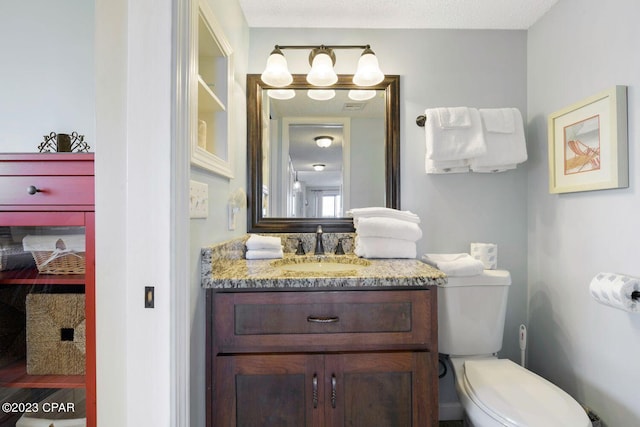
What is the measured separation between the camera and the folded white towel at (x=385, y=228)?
1454mm

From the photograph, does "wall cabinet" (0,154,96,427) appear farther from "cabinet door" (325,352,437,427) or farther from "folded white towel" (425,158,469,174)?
"folded white towel" (425,158,469,174)

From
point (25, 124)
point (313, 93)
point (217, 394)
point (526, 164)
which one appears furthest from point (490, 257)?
point (25, 124)

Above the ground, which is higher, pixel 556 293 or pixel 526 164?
pixel 526 164

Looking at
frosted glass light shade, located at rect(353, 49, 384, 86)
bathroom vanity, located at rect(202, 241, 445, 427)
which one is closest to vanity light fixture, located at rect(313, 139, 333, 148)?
frosted glass light shade, located at rect(353, 49, 384, 86)

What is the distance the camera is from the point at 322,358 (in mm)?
1047

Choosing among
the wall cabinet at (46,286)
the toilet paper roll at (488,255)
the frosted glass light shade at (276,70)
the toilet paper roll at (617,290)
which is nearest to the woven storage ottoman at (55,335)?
the wall cabinet at (46,286)

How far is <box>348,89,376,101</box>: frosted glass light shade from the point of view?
1689 millimetres

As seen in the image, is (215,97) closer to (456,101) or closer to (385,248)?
(385,248)

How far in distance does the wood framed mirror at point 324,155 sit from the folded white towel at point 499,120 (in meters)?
0.45

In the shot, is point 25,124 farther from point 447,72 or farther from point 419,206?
point 447,72

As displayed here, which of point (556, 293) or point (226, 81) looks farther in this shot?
point (556, 293)

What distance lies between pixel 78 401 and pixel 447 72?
7.24 ft

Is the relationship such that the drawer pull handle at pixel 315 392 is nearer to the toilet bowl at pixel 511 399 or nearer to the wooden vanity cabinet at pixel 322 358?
the wooden vanity cabinet at pixel 322 358

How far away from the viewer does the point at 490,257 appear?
5.16 feet
